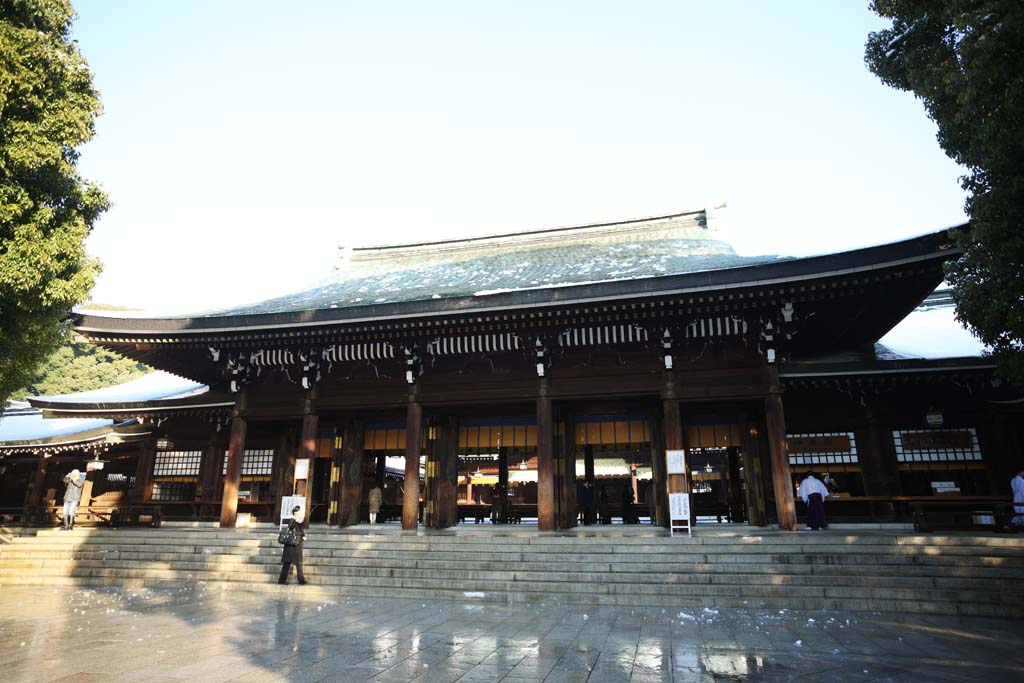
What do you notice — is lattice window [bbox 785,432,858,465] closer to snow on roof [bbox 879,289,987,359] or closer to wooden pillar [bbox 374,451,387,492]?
snow on roof [bbox 879,289,987,359]

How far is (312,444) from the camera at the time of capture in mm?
15195

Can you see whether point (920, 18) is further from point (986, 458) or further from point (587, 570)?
point (986, 458)

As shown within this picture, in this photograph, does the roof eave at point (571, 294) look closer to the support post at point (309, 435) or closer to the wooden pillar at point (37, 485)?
the support post at point (309, 435)

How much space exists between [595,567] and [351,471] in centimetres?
901

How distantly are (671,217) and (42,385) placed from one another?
3959 centimetres

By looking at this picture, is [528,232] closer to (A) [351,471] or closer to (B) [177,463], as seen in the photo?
(A) [351,471]

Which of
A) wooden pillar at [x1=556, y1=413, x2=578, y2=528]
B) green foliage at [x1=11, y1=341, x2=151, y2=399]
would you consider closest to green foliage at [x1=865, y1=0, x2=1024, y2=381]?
wooden pillar at [x1=556, y1=413, x2=578, y2=528]

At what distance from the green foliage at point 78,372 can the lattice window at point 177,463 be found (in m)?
20.8

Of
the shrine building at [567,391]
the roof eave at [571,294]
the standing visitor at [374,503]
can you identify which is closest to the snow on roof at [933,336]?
the shrine building at [567,391]

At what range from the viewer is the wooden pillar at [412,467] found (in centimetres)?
1399

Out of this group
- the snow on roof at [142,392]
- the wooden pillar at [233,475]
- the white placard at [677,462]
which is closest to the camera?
the white placard at [677,462]

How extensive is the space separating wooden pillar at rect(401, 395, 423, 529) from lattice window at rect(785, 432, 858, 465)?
366 inches

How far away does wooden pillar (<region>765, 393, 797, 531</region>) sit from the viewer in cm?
1208

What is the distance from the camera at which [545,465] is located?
44.3 ft
